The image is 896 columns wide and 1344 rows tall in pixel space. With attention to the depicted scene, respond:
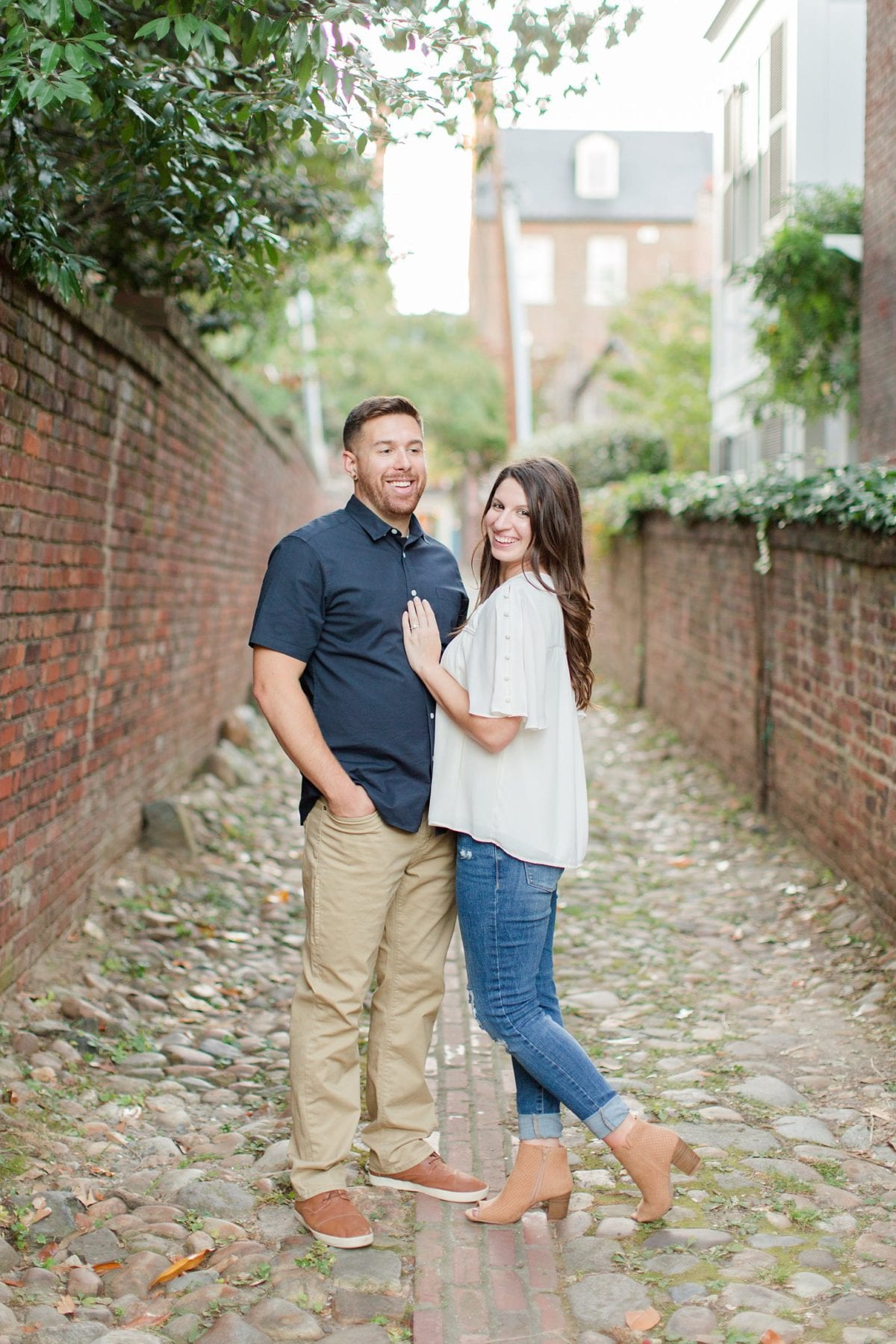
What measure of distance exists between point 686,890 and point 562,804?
12.9 feet

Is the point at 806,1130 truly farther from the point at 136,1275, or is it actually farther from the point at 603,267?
the point at 603,267

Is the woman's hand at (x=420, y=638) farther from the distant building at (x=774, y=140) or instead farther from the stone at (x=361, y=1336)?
Result: the distant building at (x=774, y=140)

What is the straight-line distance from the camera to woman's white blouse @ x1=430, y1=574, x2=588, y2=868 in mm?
3250

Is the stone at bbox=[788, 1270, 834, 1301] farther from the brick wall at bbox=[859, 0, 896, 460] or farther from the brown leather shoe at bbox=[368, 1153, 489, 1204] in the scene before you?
the brick wall at bbox=[859, 0, 896, 460]

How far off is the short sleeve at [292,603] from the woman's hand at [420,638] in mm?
231

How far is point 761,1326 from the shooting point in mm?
2963

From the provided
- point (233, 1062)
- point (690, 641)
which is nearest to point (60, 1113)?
point (233, 1062)

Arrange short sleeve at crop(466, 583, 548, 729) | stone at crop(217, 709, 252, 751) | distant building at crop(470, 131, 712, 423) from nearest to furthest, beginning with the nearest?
1. short sleeve at crop(466, 583, 548, 729)
2. stone at crop(217, 709, 252, 751)
3. distant building at crop(470, 131, 712, 423)

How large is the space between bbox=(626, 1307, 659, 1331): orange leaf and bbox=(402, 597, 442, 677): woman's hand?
1.53m

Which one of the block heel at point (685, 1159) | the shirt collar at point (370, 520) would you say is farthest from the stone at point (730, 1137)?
the shirt collar at point (370, 520)

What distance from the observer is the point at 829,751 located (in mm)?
6719

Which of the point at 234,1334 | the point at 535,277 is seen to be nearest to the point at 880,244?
the point at 234,1334

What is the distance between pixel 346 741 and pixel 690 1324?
154 centimetres

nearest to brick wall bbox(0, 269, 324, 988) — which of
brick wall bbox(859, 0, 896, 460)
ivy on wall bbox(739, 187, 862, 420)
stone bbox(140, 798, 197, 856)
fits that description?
stone bbox(140, 798, 197, 856)
